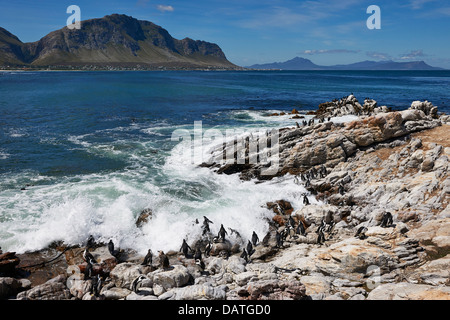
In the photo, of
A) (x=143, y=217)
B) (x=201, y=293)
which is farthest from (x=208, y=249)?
(x=143, y=217)

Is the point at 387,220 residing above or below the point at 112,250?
above

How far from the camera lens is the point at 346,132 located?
28.1 m

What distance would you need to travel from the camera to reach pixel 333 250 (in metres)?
14.7

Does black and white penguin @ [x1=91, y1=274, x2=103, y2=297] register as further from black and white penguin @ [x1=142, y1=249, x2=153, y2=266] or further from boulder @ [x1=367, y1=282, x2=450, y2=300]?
boulder @ [x1=367, y1=282, x2=450, y2=300]

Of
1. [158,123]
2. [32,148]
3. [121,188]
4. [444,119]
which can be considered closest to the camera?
[121,188]

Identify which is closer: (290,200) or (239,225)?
(239,225)

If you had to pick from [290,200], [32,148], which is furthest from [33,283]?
[32,148]

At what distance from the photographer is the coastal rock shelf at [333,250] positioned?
12.5 metres

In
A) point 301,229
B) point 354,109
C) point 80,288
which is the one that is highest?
point 354,109

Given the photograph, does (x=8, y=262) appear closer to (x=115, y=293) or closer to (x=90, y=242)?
(x=90, y=242)

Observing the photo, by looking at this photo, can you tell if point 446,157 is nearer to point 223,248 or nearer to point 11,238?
point 223,248
